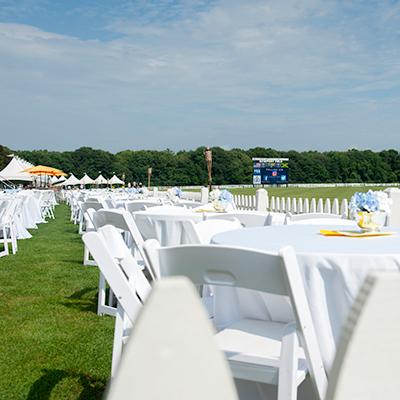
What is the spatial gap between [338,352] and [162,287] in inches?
8.8

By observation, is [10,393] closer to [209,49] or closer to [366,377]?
[366,377]

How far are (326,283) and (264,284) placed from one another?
0.74 metres

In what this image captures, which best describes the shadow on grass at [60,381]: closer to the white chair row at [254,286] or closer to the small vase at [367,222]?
the white chair row at [254,286]

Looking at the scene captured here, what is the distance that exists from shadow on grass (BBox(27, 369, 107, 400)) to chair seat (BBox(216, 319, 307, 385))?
114 cm

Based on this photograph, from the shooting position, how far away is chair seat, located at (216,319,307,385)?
84.9 inches

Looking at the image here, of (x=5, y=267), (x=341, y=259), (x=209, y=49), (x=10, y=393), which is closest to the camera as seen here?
(x=341, y=259)

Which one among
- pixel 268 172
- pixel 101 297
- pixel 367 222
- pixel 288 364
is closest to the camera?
pixel 288 364

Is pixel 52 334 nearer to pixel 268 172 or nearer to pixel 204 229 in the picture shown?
pixel 204 229

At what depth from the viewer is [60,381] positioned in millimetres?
3477

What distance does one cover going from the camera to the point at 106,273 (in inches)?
93.5

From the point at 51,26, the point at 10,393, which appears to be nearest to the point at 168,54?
the point at 51,26

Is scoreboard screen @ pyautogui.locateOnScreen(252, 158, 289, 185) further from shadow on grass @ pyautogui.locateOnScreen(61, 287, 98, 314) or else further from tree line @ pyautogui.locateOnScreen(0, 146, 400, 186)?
shadow on grass @ pyautogui.locateOnScreen(61, 287, 98, 314)

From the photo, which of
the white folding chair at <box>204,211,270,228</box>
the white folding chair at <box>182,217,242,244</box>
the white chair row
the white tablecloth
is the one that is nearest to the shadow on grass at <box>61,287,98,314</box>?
the white tablecloth

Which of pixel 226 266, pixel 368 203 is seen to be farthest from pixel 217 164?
pixel 226 266
